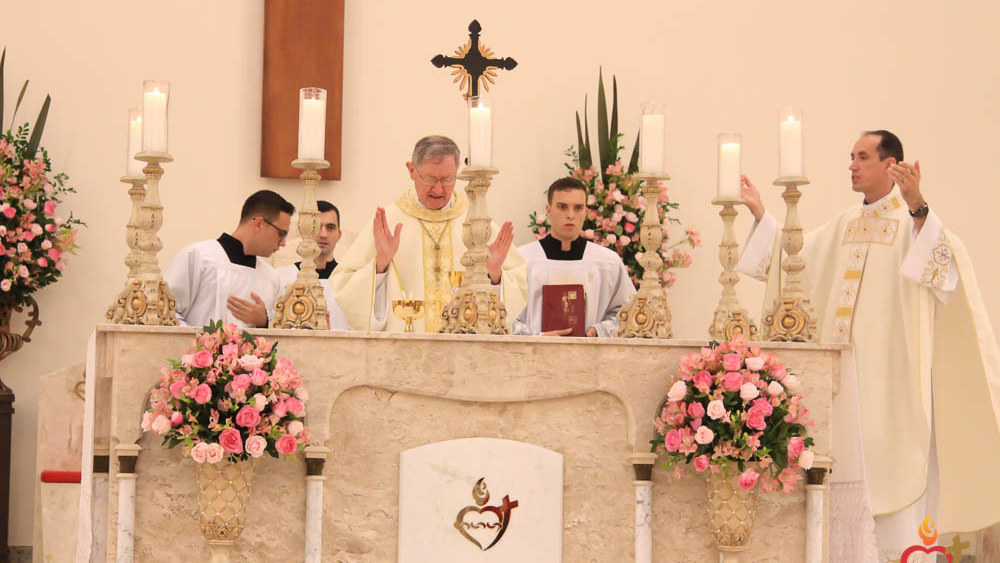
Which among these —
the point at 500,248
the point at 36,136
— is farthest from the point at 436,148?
the point at 36,136

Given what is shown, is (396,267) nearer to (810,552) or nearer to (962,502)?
(810,552)

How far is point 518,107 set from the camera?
829 centimetres

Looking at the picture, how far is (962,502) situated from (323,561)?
343cm

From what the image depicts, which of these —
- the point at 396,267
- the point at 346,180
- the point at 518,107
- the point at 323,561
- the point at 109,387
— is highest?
the point at 518,107

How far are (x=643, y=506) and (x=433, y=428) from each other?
2.71ft

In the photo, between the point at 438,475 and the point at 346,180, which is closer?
the point at 438,475

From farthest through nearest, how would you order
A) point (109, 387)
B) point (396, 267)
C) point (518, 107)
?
1. point (518, 107)
2. point (396, 267)
3. point (109, 387)

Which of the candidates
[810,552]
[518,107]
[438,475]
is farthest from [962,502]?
[518,107]

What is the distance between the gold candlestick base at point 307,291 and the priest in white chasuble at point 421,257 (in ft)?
1.14

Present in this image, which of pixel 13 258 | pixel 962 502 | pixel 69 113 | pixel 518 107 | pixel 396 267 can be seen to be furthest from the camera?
pixel 518 107

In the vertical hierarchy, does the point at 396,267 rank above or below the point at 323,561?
above

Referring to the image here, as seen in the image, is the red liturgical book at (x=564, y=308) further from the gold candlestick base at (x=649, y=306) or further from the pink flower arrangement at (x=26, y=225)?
the pink flower arrangement at (x=26, y=225)

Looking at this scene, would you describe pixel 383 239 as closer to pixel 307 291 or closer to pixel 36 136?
pixel 307 291

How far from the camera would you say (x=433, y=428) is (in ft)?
14.2
